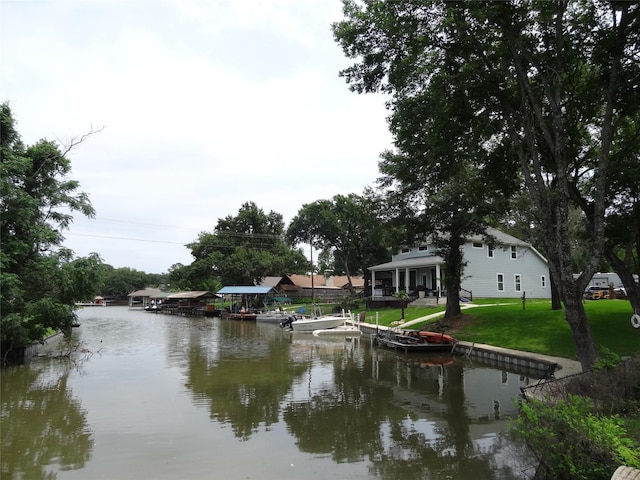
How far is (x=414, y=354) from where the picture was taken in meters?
20.9

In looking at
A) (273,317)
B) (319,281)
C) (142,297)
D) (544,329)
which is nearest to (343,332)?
(544,329)

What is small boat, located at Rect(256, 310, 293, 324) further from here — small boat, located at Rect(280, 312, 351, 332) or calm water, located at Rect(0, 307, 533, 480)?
calm water, located at Rect(0, 307, 533, 480)

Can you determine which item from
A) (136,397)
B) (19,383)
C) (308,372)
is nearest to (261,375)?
(308,372)

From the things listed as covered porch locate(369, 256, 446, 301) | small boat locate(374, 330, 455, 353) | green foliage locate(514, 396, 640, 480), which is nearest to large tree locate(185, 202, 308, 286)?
covered porch locate(369, 256, 446, 301)

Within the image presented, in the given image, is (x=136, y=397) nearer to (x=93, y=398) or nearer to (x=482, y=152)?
(x=93, y=398)

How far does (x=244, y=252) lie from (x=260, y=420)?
6260 cm

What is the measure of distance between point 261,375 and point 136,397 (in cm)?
461

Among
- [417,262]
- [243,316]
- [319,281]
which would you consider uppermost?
[417,262]

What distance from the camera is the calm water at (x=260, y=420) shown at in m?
7.52

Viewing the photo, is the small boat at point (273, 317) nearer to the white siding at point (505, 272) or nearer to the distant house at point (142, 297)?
the white siding at point (505, 272)

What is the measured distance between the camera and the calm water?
7.52m

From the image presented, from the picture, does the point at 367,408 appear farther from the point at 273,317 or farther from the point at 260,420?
the point at 273,317

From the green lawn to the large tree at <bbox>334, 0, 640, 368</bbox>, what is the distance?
5.99m

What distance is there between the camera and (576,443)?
195 inches
